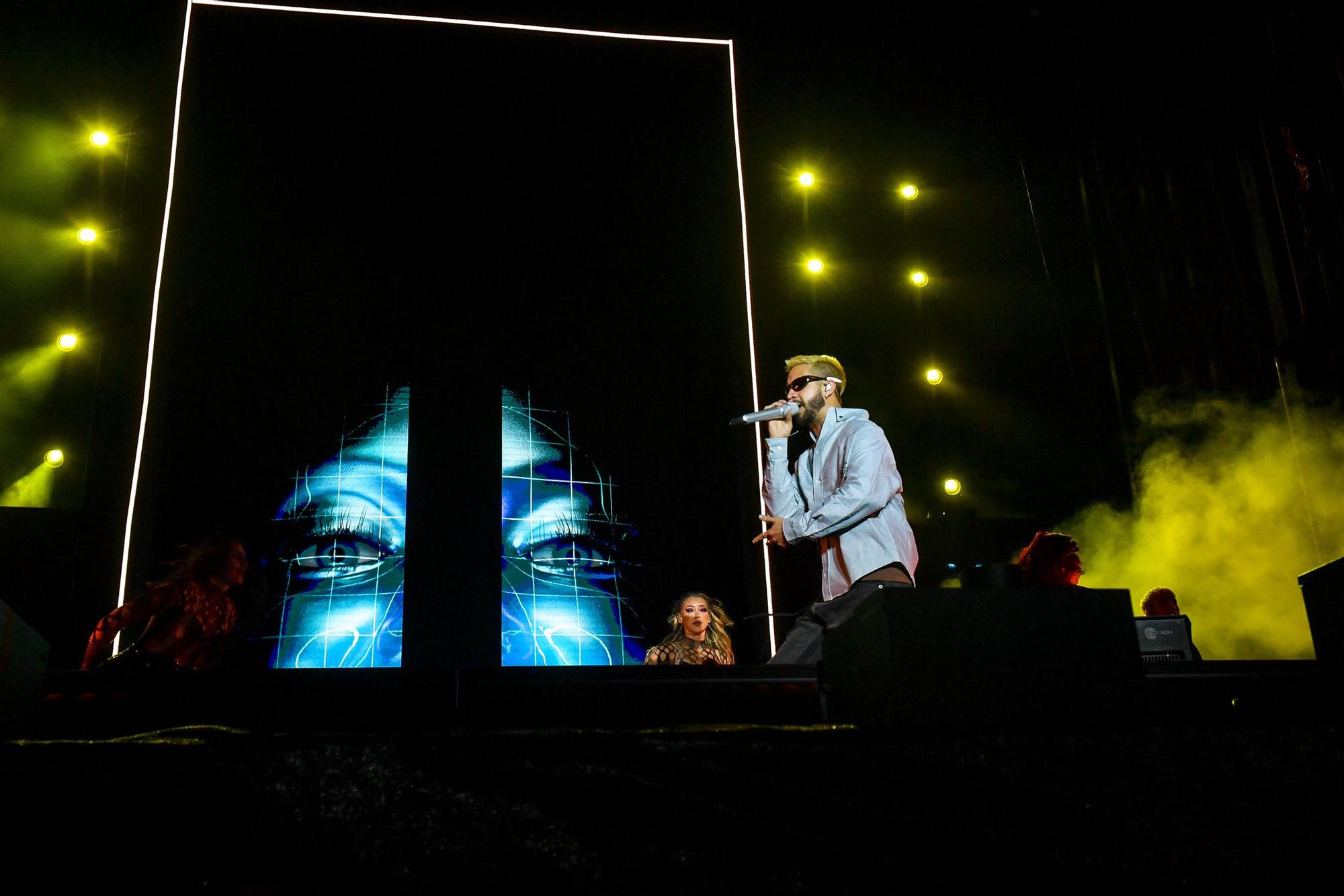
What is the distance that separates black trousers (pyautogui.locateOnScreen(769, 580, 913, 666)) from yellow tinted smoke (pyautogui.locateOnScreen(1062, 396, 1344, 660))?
3.14m

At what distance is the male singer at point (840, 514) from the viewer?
3.21 metres

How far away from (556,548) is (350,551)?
2.92 feet

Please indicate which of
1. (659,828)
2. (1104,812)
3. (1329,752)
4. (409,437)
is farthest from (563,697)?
(409,437)

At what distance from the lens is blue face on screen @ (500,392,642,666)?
4566mm

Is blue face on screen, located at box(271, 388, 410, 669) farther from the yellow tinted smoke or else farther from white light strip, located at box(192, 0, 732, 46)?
the yellow tinted smoke

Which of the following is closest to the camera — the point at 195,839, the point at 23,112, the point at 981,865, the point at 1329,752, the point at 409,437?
the point at 195,839

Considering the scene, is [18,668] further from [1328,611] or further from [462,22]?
[462,22]

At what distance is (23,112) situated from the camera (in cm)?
488

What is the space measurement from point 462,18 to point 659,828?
16.2 ft

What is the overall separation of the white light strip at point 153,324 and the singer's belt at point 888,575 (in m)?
2.77

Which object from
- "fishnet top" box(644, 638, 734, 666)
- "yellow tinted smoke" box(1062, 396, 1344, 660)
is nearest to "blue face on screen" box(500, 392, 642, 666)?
"fishnet top" box(644, 638, 734, 666)

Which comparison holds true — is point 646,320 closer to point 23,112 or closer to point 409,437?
point 409,437

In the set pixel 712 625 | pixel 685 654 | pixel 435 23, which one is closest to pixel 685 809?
pixel 685 654

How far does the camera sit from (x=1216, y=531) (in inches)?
238
